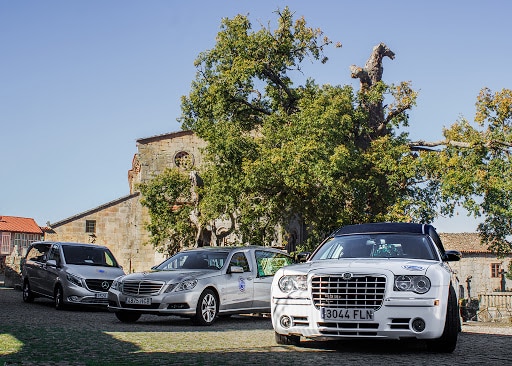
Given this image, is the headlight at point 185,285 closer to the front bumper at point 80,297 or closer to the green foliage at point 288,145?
the front bumper at point 80,297

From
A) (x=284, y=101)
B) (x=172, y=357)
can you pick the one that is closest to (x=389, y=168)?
(x=284, y=101)

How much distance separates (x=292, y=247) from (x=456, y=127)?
44.4 ft

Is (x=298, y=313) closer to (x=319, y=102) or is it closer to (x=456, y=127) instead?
(x=319, y=102)

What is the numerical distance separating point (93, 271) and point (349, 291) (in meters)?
11.1

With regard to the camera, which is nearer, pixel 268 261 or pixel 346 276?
pixel 346 276

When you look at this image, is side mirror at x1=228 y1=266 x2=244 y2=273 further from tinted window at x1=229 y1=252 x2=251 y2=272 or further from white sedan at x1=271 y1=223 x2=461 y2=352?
white sedan at x1=271 y1=223 x2=461 y2=352

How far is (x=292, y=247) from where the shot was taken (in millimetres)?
43406

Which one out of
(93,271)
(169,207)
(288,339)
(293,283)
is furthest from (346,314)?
(169,207)

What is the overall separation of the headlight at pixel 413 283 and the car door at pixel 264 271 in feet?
23.4

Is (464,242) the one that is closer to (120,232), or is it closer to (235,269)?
(120,232)

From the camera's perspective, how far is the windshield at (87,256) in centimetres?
1912

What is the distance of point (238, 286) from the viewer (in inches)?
595

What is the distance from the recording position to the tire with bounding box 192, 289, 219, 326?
13.9 m

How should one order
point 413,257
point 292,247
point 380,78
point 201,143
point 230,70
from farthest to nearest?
point 201,143 < point 292,247 < point 380,78 < point 230,70 < point 413,257
